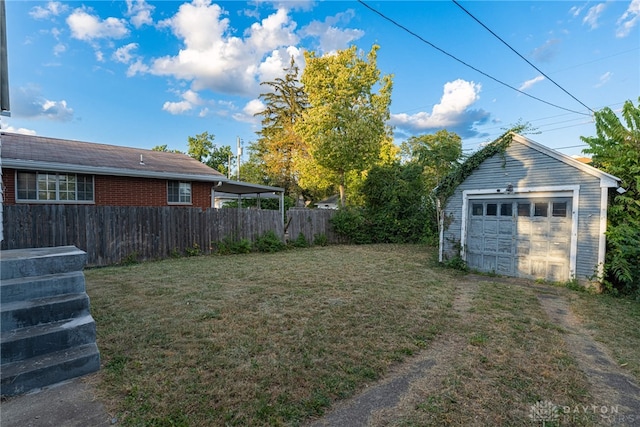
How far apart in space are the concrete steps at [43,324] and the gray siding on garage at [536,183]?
8.55m

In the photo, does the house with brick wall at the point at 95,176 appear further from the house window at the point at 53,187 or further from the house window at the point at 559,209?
the house window at the point at 559,209

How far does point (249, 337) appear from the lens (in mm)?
3537

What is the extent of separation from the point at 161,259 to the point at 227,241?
218cm

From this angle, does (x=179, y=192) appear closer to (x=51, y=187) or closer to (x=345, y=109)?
(x=51, y=187)

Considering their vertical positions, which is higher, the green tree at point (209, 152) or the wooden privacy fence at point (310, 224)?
the green tree at point (209, 152)

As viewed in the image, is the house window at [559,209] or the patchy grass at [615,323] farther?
the house window at [559,209]

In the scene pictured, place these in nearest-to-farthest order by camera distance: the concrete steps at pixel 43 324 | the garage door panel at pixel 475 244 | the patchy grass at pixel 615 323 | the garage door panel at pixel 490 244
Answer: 1. the concrete steps at pixel 43 324
2. the patchy grass at pixel 615 323
3. the garage door panel at pixel 490 244
4. the garage door panel at pixel 475 244

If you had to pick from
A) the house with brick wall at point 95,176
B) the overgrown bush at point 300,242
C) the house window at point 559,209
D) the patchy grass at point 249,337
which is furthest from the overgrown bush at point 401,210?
the patchy grass at point 249,337

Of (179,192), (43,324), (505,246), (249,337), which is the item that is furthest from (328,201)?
(43,324)

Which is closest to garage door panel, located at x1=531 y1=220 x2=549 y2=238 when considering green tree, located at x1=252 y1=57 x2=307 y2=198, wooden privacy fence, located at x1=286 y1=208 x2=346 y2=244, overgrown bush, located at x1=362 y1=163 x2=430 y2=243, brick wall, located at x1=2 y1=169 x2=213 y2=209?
overgrown bush, located at x1=362 y1=163 x2=430 y2=243

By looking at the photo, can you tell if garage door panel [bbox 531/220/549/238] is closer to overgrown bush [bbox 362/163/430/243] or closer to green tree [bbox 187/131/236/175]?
overgrown bush [bbox 362/163/430/243]

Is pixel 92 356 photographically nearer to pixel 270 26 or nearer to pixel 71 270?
pixel 71 270

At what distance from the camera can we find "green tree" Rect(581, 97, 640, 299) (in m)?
6.04

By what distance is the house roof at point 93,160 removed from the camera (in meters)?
9.07
